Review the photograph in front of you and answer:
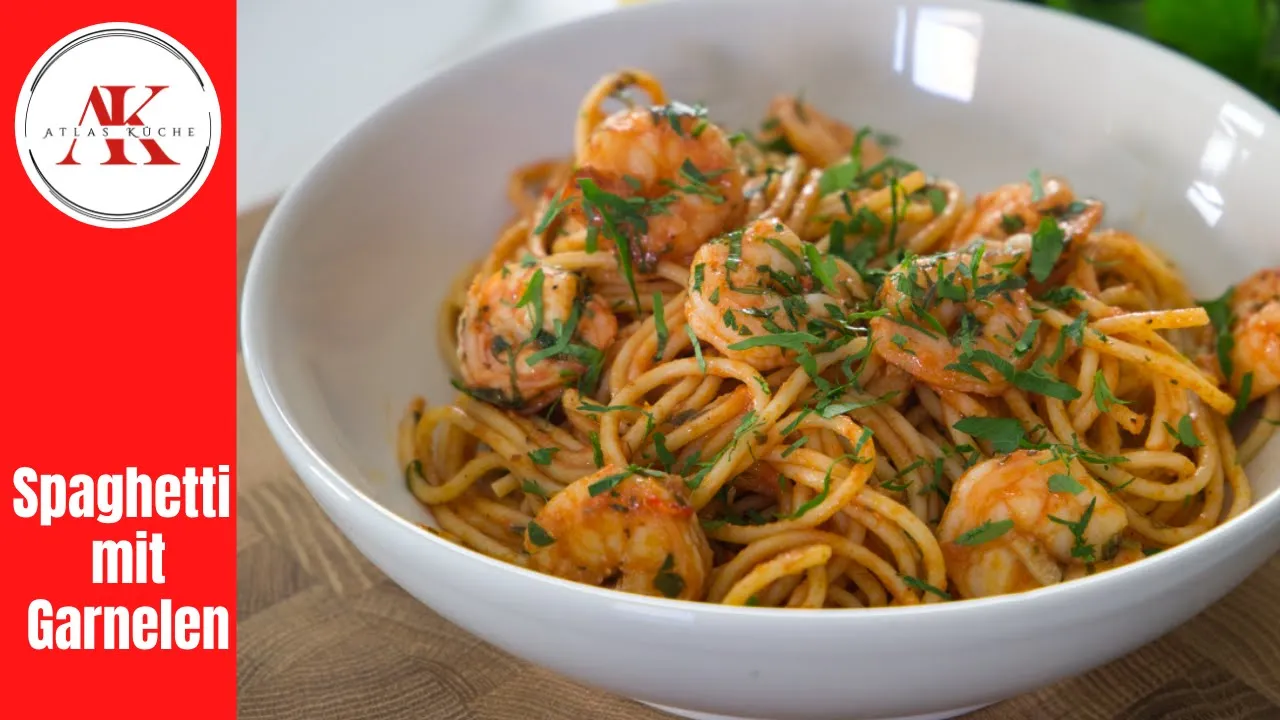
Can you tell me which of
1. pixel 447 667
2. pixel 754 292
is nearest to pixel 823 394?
pixel 754 292

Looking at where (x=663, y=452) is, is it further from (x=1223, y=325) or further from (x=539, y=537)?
(x=1223, y=325)

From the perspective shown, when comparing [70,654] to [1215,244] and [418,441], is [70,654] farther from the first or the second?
[1215,244]

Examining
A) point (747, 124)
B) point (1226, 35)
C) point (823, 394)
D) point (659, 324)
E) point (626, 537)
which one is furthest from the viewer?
point (1226, 35)

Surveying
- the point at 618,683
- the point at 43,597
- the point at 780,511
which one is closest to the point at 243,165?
the point at 43,597

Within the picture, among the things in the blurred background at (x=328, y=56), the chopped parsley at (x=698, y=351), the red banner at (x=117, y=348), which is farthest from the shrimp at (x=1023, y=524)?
the blurred background at (x=328, y=56)

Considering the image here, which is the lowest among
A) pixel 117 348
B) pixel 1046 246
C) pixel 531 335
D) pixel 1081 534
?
pixel 117 348

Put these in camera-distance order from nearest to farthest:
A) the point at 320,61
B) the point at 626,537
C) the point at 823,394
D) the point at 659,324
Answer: the point at 626,537 < the point at 823,394 < the point at 659,324 < the point at 320,61
